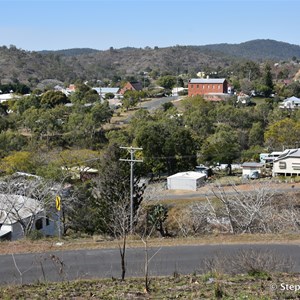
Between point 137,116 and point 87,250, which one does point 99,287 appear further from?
point 137,116

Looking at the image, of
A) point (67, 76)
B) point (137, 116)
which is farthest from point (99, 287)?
point (67, 76)

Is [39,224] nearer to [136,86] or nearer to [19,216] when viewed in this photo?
[19,216]

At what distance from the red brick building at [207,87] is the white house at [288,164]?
29.4 meters

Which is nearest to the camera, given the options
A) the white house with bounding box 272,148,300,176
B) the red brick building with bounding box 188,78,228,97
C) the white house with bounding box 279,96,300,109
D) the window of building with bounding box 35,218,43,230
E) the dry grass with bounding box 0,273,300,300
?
the dry grass with bounding box 0,273,300,300

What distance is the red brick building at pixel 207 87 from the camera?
191 feet

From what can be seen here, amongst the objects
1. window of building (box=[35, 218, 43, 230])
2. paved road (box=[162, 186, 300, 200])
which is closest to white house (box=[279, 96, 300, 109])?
paved road (box=[162, 186, 300, 200])

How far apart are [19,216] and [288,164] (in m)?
18.1

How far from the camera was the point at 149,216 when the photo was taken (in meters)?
16.9

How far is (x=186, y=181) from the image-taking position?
27.2m

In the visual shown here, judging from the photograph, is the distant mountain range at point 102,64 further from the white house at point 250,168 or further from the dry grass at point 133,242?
the dry grass at point 133,242

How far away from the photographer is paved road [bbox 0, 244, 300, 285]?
9.56 metres

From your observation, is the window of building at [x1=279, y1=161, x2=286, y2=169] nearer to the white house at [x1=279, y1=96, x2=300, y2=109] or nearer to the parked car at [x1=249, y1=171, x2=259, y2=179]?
the parked car at [x1=249, y1=171, x2=259, y2=179]

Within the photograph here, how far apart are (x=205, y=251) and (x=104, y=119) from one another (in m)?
30.0

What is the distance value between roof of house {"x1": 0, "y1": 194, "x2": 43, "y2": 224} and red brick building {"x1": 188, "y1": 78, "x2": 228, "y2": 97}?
43.0m
